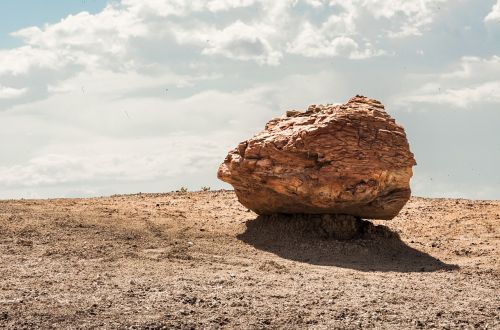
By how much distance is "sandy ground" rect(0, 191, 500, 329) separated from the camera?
383 inches

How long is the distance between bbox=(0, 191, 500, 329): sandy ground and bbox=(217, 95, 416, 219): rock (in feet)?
3.11

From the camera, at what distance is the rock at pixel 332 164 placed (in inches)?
589

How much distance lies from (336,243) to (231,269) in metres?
3.54

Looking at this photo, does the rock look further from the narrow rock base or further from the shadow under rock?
the shadow under rock

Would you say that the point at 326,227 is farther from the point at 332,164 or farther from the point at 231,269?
the point at 231,269

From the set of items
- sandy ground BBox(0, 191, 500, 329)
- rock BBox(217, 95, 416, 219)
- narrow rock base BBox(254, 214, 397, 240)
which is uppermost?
rock BBox(217, 95, 416, 219)

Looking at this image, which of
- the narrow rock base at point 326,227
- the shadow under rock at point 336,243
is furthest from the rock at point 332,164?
the shadow under rock at point 336,243

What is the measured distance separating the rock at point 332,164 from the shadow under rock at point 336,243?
349 mm

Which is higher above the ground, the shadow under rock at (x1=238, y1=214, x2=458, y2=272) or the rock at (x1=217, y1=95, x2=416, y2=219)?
the rock at (x1=217, y1=95, x2=416, y2=219)

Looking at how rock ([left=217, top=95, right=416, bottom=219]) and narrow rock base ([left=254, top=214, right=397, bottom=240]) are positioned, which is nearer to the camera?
rock ([left=217, top=95, right=416, bottom=219])

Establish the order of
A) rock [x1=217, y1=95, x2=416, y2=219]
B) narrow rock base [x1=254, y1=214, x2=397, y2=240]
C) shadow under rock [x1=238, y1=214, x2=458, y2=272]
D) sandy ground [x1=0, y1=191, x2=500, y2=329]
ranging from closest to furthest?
sandy ground [x1=0, y1=191, x2=500, y2=329] < shadow under rock [x1=238, y1=214, x2=458, y2=272] < rock [x1=217, y1=95, x2=416, y2=219] < narrow rock base [x1=254, y1=214, x2=397, y2=240]

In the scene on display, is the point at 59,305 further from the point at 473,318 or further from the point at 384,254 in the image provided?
the point at 384,254

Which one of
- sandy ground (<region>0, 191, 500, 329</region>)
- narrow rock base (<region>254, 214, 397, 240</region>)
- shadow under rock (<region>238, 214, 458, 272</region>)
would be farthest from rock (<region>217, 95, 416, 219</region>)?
sandy ground (<region>0, 191, 500, 329</region>)

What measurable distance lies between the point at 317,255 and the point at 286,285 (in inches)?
132
